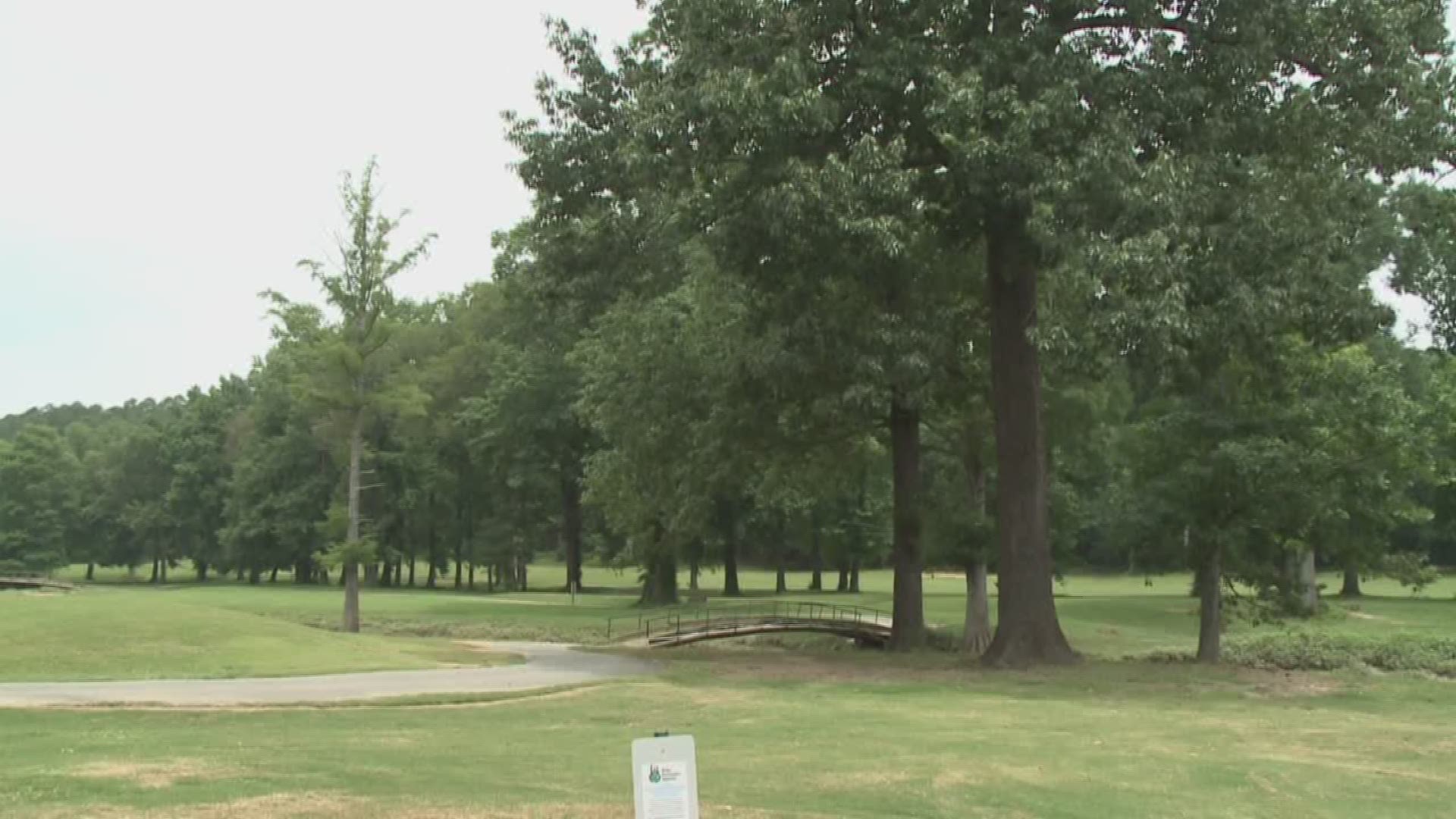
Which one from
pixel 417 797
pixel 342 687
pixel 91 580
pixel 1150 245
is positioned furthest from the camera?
pixel 91 580

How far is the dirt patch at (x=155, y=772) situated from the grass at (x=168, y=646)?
438 inches

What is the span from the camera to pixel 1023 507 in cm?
2359

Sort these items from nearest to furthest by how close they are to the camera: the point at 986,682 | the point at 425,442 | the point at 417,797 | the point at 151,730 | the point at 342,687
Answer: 1. the point at 417,797
2. the point at 151,730
3. the point at 342,687
4. the point at 986,682
5. the point at 425,442

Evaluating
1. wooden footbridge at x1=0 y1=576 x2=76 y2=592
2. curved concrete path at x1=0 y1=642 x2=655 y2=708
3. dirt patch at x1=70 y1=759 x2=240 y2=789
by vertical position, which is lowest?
curved concrete path at x1=0 y1=642 x2=655 y2=708

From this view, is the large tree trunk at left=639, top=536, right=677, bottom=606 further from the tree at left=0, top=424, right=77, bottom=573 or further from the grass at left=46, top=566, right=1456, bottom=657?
the tree at left=0, top=424, right=77, bottom=573

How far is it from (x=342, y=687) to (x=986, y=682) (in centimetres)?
1101

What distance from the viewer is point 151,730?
14.2 meters

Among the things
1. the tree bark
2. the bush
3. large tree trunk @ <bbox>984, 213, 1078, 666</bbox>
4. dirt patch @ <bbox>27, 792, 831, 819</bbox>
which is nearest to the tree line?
large tree trunk @ <bbox>984, 213, 1078, 666</bbox>

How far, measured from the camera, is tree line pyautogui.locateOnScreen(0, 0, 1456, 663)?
64.0ft

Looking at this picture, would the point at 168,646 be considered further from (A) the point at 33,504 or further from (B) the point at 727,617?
(A) the point at 33,504

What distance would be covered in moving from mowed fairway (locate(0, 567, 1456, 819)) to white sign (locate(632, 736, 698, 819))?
160 inches

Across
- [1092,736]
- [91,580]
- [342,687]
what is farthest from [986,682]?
[91,580]

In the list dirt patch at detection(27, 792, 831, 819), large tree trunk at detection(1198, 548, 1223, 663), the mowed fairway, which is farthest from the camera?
large tree trunk at detection(1198, 548, 1223, 663)

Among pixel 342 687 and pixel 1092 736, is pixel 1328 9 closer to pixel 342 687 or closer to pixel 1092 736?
pixel 1092 736
